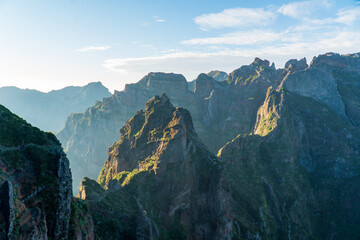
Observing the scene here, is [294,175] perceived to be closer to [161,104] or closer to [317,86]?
[161,104]

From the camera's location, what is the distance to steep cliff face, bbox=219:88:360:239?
86625 mm

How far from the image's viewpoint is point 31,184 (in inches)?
1251

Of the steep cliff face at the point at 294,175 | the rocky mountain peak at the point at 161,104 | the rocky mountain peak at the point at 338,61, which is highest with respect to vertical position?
the rocky mountain peak at the point at 338,61

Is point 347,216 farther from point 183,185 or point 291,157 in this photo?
point 183,185

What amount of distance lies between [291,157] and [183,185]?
66707mm

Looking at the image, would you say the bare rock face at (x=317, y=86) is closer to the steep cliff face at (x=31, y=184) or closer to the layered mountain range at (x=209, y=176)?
the layered mountain range at (x=209, y=176)

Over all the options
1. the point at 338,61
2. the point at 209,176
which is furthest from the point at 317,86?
the point at 209,176

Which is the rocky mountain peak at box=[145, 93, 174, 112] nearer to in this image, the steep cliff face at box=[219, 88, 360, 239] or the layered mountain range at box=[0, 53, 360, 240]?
the layered mountain range at box=[0, 53, 360, 240]

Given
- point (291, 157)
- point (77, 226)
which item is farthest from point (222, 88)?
point (77, 226)

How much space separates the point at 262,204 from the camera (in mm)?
86188

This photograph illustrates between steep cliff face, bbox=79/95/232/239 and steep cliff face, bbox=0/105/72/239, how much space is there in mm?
19633

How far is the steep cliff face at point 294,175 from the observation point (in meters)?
86.6

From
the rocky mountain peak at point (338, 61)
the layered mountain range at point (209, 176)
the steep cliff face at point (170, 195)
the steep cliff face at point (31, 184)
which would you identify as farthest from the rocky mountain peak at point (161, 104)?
the rocky mountain peak at point (338, 61)

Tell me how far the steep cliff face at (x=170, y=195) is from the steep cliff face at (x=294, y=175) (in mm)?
12342
